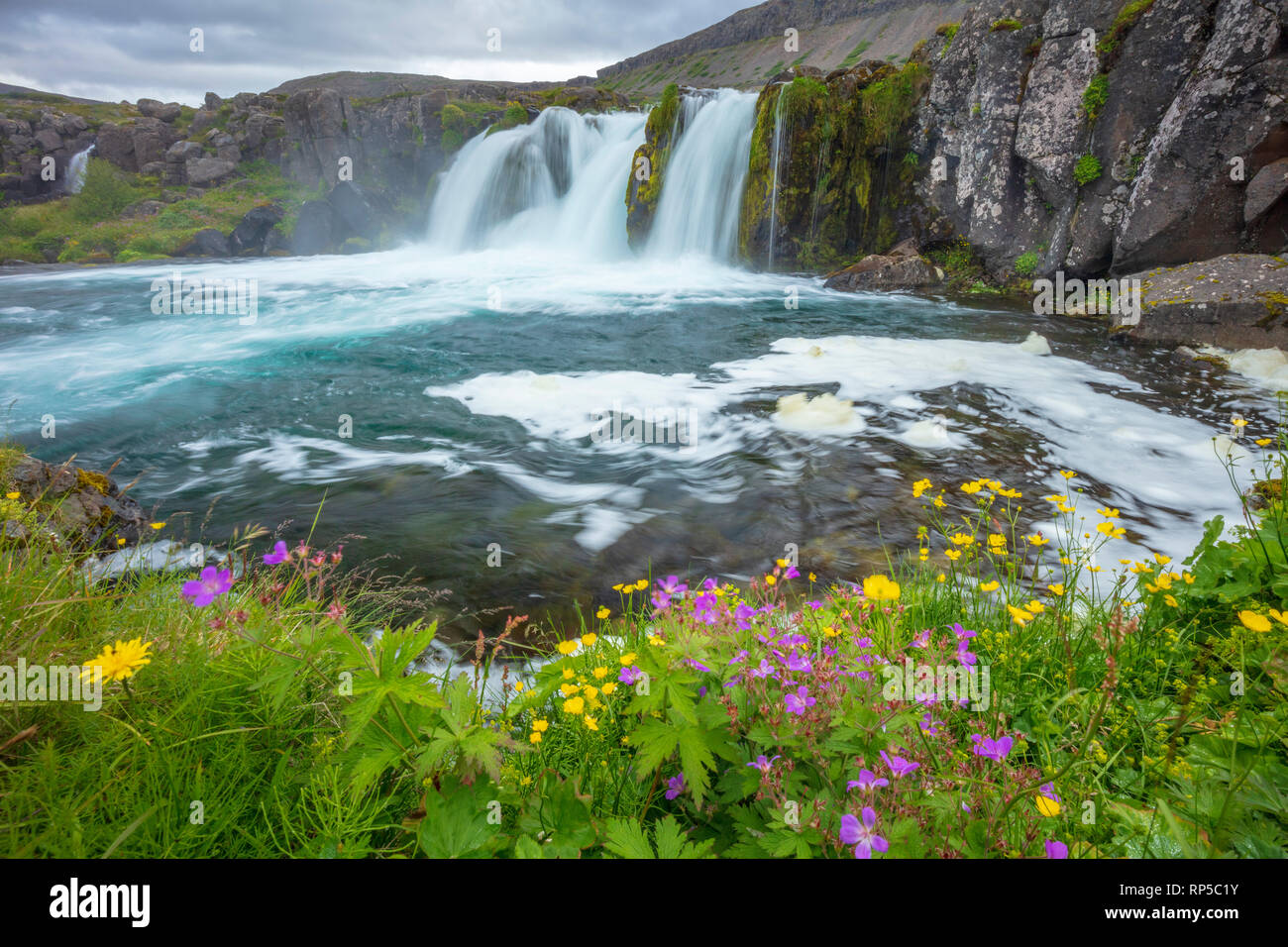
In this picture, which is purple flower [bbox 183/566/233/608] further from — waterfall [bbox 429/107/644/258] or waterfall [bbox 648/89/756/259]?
waterfall [bbox 429/107/644/258]

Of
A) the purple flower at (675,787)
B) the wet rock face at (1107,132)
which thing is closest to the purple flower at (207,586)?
the purple flower at (675,787)

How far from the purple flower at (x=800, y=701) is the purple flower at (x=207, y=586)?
1444 millimetres

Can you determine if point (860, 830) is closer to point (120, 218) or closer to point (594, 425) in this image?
point (594, 425)

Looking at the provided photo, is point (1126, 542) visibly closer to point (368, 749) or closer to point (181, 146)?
point (368, 749)

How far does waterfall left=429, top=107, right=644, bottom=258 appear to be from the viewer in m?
23.0

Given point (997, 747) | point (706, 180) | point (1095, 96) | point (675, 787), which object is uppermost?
point (706, 180)

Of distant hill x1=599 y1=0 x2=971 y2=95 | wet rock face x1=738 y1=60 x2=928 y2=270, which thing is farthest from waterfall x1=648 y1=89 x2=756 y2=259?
distant hill x1=599 y1=0 x2=971 y2=95

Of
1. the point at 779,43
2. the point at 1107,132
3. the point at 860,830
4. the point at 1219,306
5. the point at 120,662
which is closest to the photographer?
the point at 860,830

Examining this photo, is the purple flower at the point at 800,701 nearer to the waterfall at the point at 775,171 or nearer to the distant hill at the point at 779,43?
the waterfall at the point at 775,171

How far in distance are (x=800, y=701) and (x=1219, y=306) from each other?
11115mm

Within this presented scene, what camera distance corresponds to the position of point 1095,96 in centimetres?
1240

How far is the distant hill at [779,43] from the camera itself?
79.7 metres

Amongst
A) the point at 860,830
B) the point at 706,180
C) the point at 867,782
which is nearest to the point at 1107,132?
the point at 706,180

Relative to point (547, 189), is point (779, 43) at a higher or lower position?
higher
